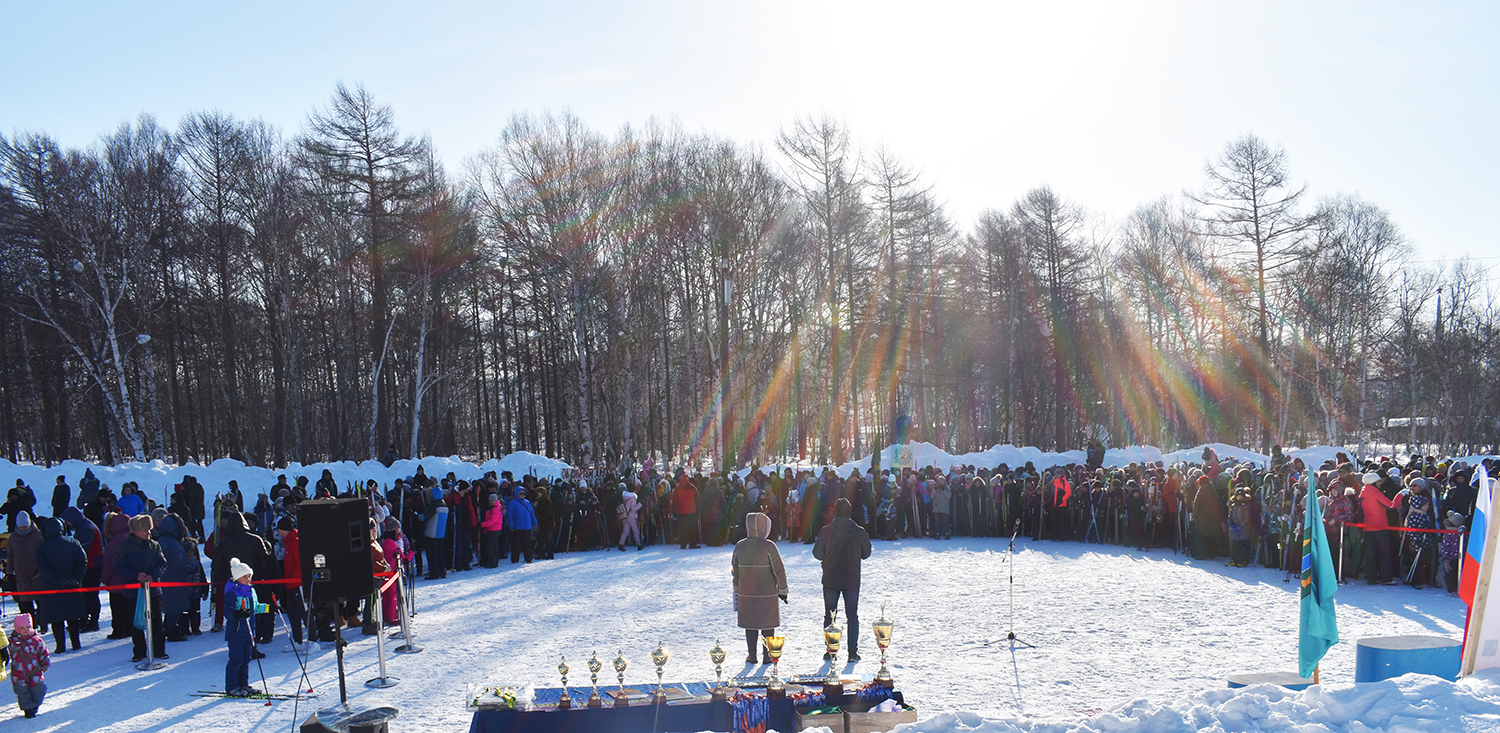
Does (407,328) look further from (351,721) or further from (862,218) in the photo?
(351,721)

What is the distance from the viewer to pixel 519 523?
16438 millimetres

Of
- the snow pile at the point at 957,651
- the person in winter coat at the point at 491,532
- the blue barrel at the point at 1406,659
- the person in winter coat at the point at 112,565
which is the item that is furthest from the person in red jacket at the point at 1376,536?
the person in winter coat at the point at 112,565

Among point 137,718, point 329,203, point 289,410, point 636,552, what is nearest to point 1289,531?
point 636,552

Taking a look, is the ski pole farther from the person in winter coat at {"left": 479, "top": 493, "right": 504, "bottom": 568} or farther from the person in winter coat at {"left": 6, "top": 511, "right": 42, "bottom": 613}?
the person in winter coat at {"left": 6, "top": 511, "right": 42, "bottom": 613}

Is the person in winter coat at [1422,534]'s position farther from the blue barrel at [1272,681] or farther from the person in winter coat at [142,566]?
the person in winter coat at [142,566]

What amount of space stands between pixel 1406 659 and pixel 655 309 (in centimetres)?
3354

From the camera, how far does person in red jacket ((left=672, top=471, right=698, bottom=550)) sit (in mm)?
18469

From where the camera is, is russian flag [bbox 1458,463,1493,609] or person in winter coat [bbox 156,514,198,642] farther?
person in winter coat [bbox 156,514,198,642]

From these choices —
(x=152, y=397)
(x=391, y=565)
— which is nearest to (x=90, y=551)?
(x=391, y=565)

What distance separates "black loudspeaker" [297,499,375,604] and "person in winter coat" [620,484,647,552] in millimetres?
10259

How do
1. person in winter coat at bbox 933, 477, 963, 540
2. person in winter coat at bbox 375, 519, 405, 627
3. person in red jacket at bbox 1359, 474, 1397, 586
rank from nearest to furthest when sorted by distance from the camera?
1. person in winter coat at bbox 375, 519, 405, 627
2. person in red jacket at bbox 1359, 474, 1397, 586
3. person in winter coat at bbox 933, 477, 963, 540

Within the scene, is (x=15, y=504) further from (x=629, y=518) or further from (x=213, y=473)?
(x=629, y=518)

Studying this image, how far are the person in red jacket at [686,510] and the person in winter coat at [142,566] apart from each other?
387 inches

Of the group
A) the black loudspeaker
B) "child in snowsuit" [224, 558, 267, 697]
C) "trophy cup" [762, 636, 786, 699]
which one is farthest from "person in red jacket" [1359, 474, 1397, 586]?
"child in snowsuit" [224, 558, 267, 697]
